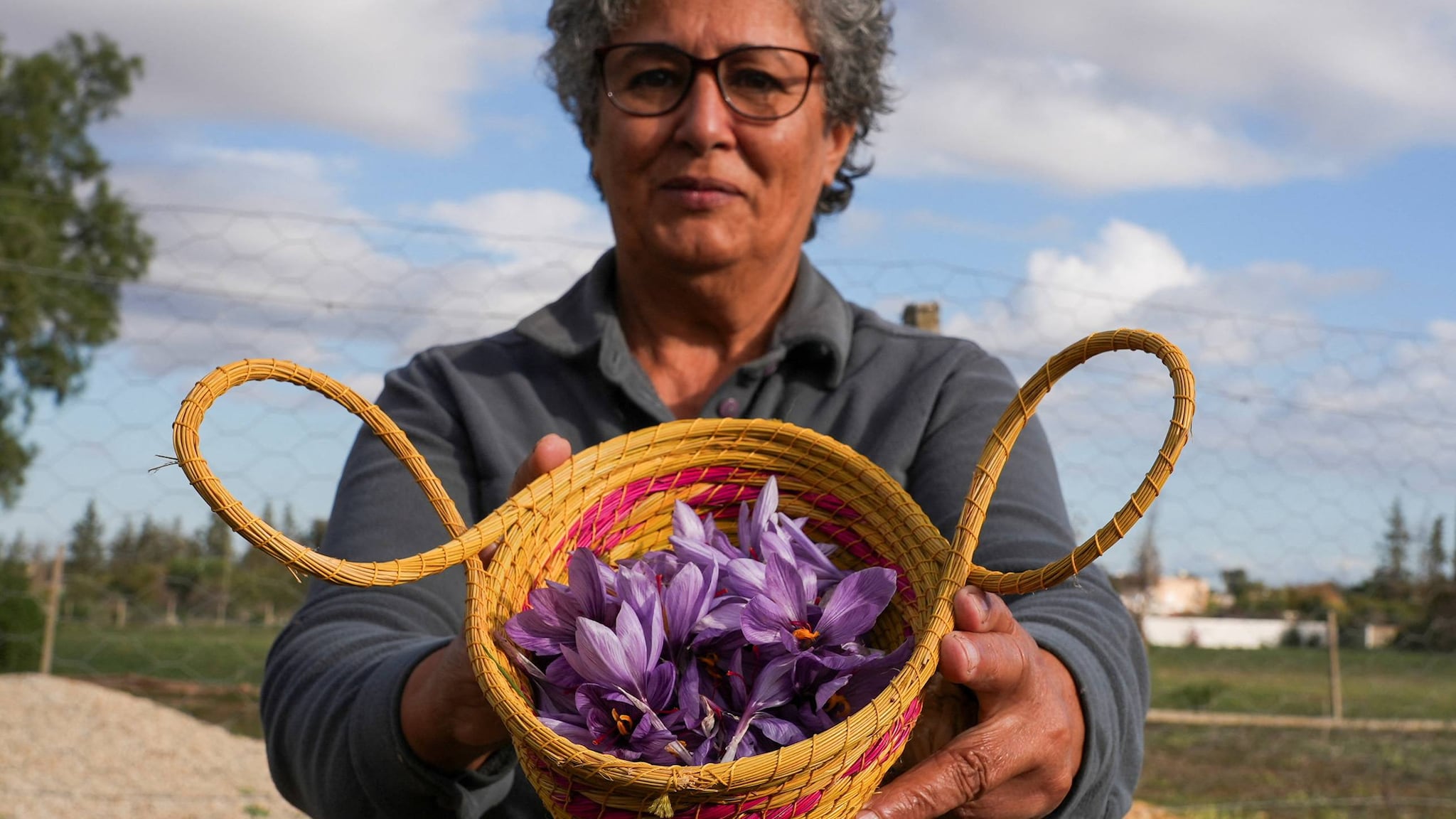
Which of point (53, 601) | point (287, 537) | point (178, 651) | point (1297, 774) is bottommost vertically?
point (1297, 774)

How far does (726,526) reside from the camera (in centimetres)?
138

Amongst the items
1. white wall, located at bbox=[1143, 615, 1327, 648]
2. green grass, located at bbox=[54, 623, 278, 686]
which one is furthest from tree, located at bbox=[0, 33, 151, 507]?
white wall, located at bbox=[1143, 615, 1327, 648]

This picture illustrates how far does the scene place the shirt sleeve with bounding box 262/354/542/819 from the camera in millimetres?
1298

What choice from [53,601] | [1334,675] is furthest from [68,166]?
[1334,675]

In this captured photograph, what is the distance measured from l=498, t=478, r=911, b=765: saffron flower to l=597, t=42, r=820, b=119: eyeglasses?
0.79 metres

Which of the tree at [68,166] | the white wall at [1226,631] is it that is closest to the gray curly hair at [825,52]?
the white wall at [1226,631]

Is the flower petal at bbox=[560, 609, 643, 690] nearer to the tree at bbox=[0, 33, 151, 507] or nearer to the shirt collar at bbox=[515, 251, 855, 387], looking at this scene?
the shirt collar at bbox=[515, 251, 855, 387]

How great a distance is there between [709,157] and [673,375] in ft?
1.14

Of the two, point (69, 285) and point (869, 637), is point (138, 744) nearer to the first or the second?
point (869, 637)

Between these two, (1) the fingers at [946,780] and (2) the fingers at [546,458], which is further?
(2) the fingers at [546,458]

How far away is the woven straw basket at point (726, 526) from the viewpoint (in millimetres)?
921

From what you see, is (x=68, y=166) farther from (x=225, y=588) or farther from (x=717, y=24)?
(x=717, y=24)

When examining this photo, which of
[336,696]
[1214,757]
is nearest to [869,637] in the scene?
[336,696]

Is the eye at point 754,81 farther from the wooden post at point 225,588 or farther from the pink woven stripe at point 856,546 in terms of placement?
the wooden post at point 225,588
